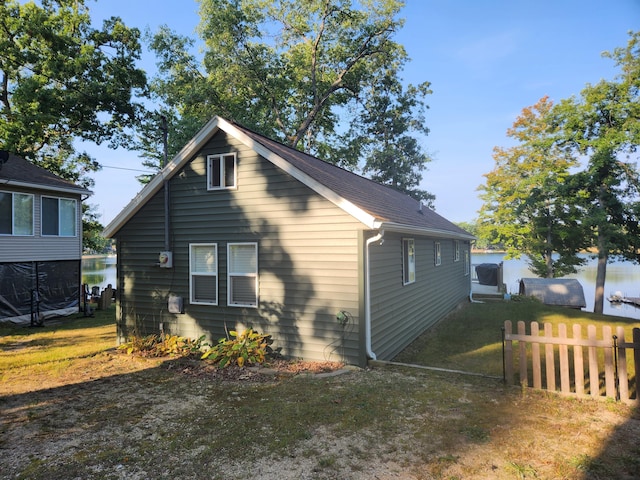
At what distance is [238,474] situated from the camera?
367 centimetres

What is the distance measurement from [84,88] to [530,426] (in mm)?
26751

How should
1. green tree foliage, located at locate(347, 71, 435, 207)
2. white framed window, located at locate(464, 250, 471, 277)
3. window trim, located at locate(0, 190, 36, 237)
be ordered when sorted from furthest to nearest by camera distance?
green tree foliage, located at locate(347, 71, 435, 207)
white framed window, located at locate(464, 250, 471, 277)
window trim, located at locate(0, 190, 36, 237)

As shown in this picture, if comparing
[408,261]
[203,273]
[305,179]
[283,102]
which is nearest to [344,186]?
[305,179]

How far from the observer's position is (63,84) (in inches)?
882

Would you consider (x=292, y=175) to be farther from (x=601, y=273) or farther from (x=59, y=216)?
(x=601, y=273)

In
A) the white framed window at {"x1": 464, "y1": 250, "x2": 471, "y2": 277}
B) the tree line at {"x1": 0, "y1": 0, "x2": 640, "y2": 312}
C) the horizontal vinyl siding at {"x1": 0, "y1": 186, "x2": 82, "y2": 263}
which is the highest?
the tree line at {"x1": 0, "y1": 0, "x2": 640, "y2": 312}

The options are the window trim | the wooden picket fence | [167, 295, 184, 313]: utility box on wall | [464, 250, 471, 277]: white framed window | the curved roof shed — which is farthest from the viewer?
the curved roof shed

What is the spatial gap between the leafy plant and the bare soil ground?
0.60 metres

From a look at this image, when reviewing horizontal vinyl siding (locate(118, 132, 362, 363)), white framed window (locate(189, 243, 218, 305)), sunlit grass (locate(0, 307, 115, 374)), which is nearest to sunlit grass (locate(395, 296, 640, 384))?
horizontal vinyl siding (locate(118, 132, 362, 363))

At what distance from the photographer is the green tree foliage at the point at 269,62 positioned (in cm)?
2428

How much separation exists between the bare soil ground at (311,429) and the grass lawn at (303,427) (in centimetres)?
2

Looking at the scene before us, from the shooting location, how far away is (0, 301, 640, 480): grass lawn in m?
3.76

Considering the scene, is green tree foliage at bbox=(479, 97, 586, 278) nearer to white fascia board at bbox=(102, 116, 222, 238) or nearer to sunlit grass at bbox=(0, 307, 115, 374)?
white fascia board at bbox=(102, 116, 222, 238)

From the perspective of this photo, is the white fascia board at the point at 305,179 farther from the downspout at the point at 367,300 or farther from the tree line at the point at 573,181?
the tree line at the point at 573,181
